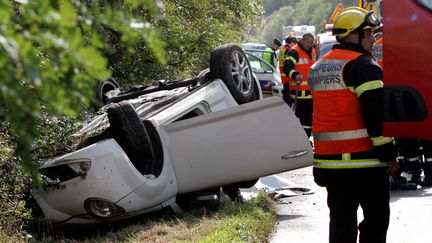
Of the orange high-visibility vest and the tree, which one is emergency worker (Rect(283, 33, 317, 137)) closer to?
the orange high-visibility vest

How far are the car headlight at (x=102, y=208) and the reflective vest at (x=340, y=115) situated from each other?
193 centimetres

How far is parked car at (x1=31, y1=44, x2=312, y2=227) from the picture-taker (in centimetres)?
577

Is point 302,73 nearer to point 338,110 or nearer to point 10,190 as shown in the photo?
point 10,190

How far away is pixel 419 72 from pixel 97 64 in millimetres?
3073

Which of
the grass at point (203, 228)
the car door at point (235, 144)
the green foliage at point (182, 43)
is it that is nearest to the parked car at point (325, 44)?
the green foliage at point (182, 43)

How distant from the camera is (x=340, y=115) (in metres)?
4.46

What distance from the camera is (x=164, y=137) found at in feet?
20.8

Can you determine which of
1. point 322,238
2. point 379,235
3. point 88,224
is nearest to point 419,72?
point 379,235

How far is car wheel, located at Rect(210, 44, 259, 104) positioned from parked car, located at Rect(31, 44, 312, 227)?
0.06 meters

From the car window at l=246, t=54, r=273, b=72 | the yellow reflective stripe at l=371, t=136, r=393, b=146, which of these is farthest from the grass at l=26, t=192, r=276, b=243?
the car window at l=246, t=54, r=273, b=72

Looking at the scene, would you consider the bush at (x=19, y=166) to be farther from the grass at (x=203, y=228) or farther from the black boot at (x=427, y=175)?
the black boot at (x=427, y=175)

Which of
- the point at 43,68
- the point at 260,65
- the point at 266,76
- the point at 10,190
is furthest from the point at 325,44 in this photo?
the point at 43,68

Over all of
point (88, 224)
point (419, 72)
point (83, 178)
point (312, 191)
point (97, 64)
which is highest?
point (97, 64)

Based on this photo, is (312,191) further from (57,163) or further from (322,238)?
(57,163)
